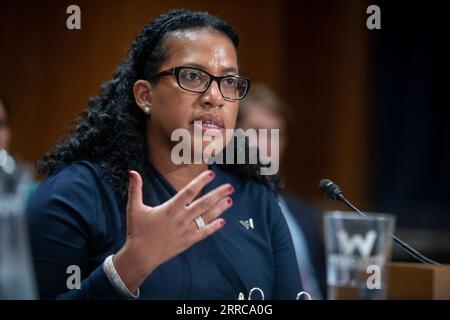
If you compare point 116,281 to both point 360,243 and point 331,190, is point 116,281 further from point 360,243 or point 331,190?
point 360,243

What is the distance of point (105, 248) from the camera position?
54.4 inches

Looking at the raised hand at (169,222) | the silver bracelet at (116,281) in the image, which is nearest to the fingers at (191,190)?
the raised hand at (169,222)

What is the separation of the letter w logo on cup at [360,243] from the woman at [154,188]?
0.88 feet

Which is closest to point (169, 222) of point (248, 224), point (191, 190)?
point (191, 190)

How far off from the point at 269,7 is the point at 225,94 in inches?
102

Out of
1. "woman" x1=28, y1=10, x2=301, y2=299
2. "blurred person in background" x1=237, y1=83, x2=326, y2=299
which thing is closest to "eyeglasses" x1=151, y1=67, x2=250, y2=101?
"woman" x1=28, y1=10, x2=301, y2=299

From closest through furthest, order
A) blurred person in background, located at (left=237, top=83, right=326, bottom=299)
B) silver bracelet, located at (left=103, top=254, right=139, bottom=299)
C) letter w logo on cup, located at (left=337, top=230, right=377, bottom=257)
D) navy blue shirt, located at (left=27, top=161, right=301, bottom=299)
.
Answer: silver bracelet, located at (left=103, top=254, right=139, bottom=299) < navy blue shirt, located at (left=27, top=161, right=301, bottom=299) < letter w logo on cup, located at (left=337, top=230, right=377, bottom=257) < blurred person in background, located at (left=237, top=83, right=326, bottom=299)

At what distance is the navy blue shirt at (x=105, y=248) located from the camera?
53.2 inches

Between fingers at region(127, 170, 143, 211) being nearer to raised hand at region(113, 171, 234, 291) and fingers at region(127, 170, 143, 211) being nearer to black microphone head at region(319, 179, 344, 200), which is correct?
raised hand at region(113, 171, 234, 291)

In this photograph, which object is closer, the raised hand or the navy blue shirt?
the raised hand

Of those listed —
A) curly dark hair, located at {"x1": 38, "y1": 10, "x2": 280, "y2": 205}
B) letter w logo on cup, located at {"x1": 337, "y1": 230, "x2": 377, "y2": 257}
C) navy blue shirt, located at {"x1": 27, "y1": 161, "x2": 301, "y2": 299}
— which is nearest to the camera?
navy blue shirt, located at {"x1": 27, "y1": 161, "x2": 301, "y2": 299}

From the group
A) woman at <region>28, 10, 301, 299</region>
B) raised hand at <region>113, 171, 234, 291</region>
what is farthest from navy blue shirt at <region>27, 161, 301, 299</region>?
raised hand at <region>113, 171, 234, 291</region>

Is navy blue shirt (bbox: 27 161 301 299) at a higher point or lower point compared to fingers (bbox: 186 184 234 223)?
lower

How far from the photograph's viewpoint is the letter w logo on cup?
5.88ft
